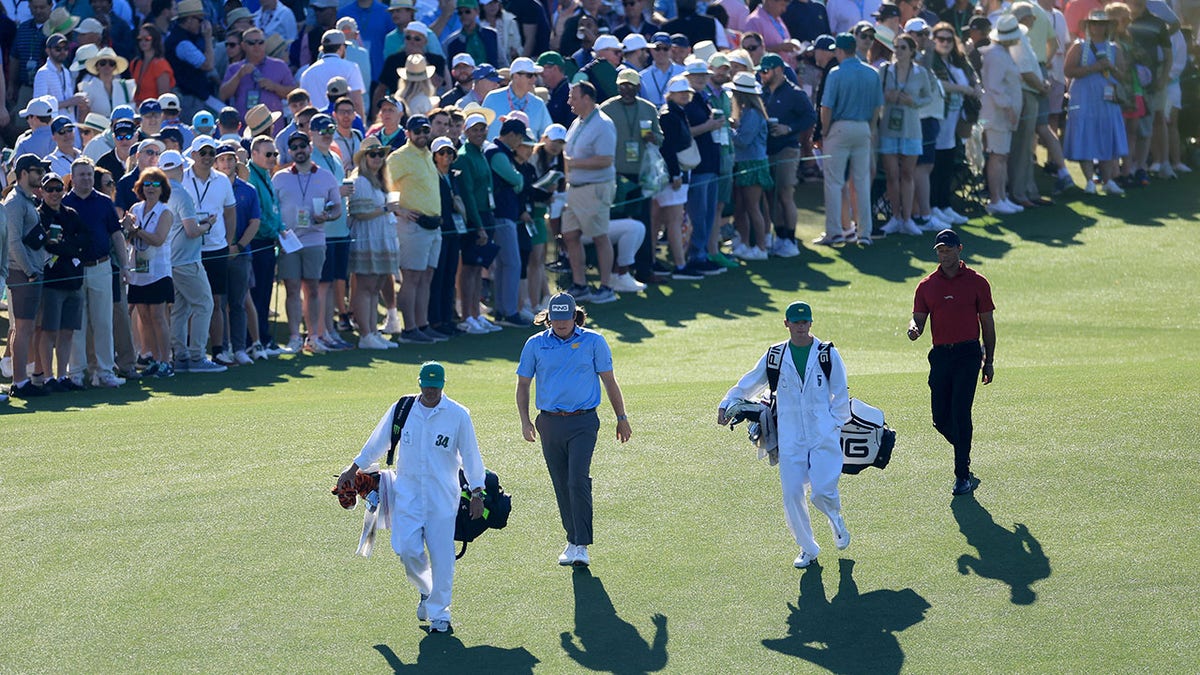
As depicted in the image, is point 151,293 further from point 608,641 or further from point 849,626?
point 849,626

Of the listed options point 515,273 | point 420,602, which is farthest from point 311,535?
point 515,273

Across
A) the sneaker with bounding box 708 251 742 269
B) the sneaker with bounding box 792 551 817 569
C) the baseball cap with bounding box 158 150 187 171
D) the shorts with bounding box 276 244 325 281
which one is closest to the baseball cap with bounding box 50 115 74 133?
the baseball cap with bounding box 158 150 187 171

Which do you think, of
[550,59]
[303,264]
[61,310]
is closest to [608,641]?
[61,310]

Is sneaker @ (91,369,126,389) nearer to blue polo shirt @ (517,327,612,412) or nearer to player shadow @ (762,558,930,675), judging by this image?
blue polo shirt @ (517,327,612,412)

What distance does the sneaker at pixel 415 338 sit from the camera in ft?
64.8

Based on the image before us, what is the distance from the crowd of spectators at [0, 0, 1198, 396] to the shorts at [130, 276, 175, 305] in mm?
28

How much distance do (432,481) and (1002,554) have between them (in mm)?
4073

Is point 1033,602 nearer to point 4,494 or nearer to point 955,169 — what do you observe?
point 4,494

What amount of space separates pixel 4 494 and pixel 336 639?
412 cm

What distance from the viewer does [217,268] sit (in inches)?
716

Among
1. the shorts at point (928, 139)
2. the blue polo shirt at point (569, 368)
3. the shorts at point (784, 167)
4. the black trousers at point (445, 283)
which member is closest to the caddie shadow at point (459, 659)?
the blue polo shirt at point (569, 368)

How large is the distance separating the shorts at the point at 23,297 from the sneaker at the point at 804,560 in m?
8.29

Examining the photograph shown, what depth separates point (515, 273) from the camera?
20672mm

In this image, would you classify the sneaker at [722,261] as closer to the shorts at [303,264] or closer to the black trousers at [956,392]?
the shorts at [303,264]
